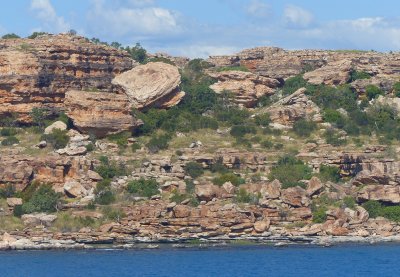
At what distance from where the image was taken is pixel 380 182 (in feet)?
288

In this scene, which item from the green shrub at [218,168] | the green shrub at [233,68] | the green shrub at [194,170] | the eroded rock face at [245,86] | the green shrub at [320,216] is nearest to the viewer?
the green shrub at [320,216]

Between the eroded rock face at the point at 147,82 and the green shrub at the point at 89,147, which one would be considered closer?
the green shrub at the point at 89,147

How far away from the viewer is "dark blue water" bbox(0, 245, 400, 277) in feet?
227

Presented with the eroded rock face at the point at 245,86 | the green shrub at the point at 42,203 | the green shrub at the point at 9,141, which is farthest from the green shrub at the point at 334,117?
the green shrub at the point at 42,203

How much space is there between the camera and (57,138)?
9325 cm

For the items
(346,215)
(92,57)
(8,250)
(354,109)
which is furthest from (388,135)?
(8,250)

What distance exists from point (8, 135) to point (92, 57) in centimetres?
933

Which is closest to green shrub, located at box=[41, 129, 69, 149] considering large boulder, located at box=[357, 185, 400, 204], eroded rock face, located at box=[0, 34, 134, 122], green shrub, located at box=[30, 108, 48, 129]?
green shrub, located at box=[30, 108, 48, 129]

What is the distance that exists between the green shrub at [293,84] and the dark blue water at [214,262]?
93.9 ft

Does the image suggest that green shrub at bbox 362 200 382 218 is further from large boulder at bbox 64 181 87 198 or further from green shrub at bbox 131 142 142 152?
large boulder at bbox 64 181 87 198

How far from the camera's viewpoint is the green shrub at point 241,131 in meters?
97.9

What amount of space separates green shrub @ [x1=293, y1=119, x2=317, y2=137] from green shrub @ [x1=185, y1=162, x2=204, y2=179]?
10.5 metres

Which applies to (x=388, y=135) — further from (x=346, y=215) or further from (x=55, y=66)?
(x=55, y=66)

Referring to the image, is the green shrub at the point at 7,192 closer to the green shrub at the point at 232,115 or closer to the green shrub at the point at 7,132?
the green shrub at the point at 7,132
